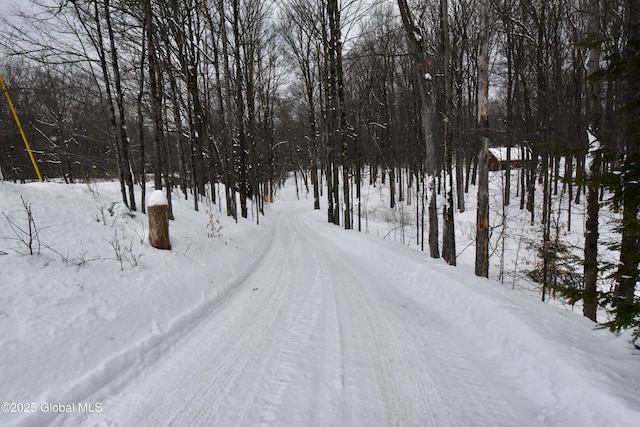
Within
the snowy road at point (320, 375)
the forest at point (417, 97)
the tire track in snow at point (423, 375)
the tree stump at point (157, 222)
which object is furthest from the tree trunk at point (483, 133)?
the tree stump at point (157, 222)

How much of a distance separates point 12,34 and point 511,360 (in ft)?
39.6

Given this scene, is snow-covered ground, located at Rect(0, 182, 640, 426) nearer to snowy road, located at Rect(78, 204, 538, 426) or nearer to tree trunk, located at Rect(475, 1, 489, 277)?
snowy road, located at Rect(78, 204, 538, 426)

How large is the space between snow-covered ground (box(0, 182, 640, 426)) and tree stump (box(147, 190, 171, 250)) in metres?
0.39

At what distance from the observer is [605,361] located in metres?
2.67

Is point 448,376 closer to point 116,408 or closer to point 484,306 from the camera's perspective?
point 484,306

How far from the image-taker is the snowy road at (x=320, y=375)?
8.00 feet

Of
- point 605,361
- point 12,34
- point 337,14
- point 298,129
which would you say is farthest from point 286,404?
point 298,129

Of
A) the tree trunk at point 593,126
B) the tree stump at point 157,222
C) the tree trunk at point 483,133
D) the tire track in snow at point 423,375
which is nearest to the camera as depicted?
the tire track in snow at point 423,375

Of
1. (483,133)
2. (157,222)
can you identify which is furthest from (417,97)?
(157,222)

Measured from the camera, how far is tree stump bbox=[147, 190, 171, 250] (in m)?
6.35

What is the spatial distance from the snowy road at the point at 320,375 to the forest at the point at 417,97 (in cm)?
140

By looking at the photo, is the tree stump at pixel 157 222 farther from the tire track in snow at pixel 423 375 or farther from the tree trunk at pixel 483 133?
the tree trunk at pixel 483 133

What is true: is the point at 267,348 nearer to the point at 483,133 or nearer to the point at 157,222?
the point at 157,222

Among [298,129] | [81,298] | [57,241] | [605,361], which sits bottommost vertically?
[605,361]
